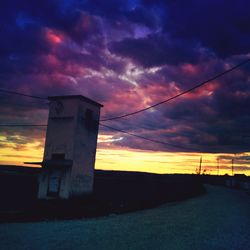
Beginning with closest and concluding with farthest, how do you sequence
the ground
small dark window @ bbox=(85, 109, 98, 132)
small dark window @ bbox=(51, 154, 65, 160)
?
the ground < small dark window @ bbox=(51, 154, 65, 160) < small dark window @ bbox=(85, 109, 98, 132)

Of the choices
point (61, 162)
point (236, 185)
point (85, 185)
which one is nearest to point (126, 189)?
point (85, 185)

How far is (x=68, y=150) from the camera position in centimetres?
2172

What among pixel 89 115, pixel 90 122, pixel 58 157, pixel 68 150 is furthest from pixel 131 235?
pixel 89 115

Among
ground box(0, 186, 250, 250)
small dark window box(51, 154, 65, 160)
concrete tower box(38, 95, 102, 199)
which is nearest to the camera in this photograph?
ground box(0, 186, 250, 250)

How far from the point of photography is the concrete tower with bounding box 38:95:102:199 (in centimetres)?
2145

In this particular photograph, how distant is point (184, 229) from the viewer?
1300 centimetres

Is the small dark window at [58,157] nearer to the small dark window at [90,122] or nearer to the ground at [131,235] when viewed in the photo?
the small dark window at [90,122]

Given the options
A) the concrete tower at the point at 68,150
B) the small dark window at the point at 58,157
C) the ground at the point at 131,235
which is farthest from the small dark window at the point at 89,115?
the ground at the point at 131,235

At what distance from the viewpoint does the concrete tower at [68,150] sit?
2145cm

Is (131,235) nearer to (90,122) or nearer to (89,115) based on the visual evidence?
(90,122)

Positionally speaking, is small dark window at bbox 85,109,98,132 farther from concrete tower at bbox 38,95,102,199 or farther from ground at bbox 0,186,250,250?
ground at bbox 0,186,250,250

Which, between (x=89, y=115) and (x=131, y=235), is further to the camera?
(x=89, y=115)

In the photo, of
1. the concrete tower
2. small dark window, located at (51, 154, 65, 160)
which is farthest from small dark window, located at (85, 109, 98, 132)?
small dark window, located at (51, 154, 65, 160)

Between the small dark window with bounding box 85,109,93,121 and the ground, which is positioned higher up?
the small dark window with bounding box 85,109,93,121
